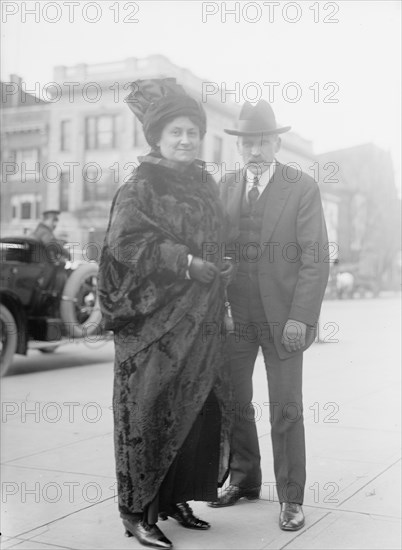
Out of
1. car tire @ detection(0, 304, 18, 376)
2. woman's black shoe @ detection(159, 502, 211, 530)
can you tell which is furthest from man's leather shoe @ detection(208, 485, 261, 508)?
car tire @ detection(0, 304, 18, 376)

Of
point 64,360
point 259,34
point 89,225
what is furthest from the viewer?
point 64,360

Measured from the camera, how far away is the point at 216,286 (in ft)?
11.3

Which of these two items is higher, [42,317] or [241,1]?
[241,1]

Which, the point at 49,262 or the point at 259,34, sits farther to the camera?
the point at 49,262

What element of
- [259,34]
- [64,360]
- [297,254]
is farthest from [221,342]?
[64,360]

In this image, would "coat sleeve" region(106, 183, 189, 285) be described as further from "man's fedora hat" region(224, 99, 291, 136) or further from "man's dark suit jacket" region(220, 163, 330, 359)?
"man's fedora hat" region(224, 99, 291, 136)

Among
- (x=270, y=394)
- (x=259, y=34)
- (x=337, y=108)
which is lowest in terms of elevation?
(x=270, y=394)

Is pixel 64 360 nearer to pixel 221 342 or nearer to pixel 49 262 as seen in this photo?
pixel 49 262

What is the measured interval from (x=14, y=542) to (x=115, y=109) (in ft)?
6.67

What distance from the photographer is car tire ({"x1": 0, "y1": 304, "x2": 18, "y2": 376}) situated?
24.9 ft

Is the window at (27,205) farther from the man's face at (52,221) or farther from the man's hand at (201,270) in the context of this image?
the man's hand at (201,270)

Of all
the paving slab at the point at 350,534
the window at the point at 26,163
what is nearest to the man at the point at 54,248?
the window at the point at 26,163

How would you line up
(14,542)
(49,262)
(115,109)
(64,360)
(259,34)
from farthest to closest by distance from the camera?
(64,360) < (49,262) < (115,109) < (259,34) < (14,542)

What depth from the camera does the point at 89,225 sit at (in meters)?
4.61
